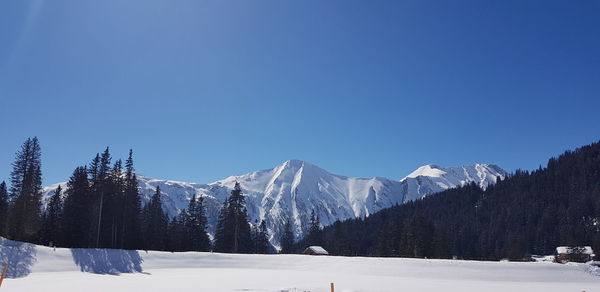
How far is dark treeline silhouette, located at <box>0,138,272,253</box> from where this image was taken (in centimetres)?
5847

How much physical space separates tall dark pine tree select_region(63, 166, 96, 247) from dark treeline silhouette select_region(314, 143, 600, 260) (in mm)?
53425

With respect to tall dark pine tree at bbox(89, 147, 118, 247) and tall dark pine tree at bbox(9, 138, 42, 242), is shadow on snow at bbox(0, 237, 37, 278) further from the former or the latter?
tall dark pine tree at bbox(89, 147, 118, 247)

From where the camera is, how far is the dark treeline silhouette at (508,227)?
286 ft

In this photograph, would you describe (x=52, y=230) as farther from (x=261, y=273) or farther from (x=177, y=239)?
(x=261, y=273)

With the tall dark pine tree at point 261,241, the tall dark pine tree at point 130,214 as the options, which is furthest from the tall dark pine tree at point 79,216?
the tall dark pine tree at point 261,241

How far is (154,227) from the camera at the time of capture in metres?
76.2

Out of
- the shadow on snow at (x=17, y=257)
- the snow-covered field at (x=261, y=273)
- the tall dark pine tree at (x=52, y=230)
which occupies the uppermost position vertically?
the tall dark pine tree at (x=52, y=230)

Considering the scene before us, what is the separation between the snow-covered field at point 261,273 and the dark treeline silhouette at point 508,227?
35452mm

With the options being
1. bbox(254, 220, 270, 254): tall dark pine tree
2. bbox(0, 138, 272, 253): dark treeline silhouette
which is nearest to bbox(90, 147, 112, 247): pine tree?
bbox(0, 138, 272, 253): dark treeline silhouette

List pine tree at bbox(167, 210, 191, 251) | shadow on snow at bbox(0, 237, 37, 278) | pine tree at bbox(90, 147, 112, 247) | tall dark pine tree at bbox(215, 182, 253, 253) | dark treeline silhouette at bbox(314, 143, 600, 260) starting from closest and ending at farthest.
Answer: shadow on snow at bbox(0, 237, 37, 278)
pine tree at bbox(90, 147, 112, 247)
pine tree at bbox(167, 210, 191, 251)
tall dark pine tree at bbox(215, 182, 253, 253)
dark treeline silhouette at bbox(314, 143, 600, 260)

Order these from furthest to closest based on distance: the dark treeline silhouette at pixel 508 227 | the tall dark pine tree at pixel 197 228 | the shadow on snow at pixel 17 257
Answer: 1. the dark treeline silhouette at pixel 508 227
2. the tall dark pine tree at pixel 197 228
3. the shadow on snow at pixel 17 257

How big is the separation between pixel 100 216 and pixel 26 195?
982 centimetres

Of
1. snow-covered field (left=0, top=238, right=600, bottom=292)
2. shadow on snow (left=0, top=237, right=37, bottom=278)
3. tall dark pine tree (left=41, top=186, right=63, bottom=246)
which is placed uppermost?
tall dark pine tree (left=41, top=186, right=63, bottom=246)

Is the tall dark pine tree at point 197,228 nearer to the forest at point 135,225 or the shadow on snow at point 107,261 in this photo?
the forest at point 135,225
